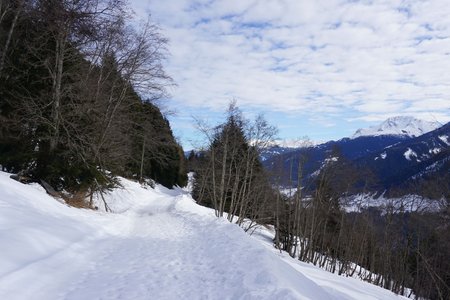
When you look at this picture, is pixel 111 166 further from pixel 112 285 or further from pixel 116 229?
pixel 112 285

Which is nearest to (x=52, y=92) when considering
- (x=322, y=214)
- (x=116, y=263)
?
(x=116, y=263)

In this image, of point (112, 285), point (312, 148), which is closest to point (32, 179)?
point (112, 285)

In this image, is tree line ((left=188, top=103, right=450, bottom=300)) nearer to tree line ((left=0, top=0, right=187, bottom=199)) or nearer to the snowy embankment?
tree line ((left=0, top=0, right=187, bottom=199))

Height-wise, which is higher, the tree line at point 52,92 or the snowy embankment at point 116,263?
Answer: the tree line at point 52,92

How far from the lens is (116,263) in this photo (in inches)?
353

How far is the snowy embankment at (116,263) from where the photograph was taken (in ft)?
22.0

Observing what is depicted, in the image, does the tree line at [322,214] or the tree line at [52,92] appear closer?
the tree line at [52,92]

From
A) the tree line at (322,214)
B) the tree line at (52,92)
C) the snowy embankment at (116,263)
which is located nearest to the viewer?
the snowy embankment at (116,263)

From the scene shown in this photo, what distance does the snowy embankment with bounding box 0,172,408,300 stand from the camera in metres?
6.71

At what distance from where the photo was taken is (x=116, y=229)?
14.5m

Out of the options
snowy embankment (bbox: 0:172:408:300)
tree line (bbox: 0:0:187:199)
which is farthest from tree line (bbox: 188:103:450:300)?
snowy embankment (bbox: 0:172:408:300)

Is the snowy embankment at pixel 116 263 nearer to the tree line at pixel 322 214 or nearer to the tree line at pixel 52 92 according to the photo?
the tree line at pixel 52 92

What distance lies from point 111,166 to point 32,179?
480cm

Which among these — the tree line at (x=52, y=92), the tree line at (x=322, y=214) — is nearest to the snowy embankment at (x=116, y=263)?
the tree line at (x=52, y=92)
